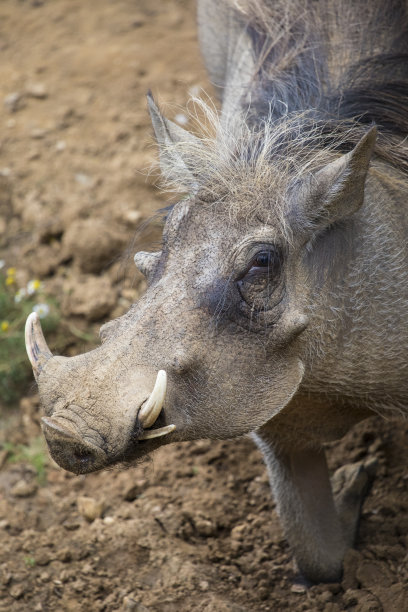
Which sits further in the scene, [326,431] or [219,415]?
[326,431]

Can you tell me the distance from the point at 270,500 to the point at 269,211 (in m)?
1.57

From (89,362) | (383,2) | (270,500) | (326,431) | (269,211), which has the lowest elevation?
(270,500)

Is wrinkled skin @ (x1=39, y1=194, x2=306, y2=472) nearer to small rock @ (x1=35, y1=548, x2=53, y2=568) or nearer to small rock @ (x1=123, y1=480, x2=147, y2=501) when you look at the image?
small rock @ (x1=35, y1=548, x2=53, y2=568)

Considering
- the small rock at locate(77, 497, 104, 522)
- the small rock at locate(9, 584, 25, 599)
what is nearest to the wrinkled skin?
the small rock at locate(9, 584, 25, 599)

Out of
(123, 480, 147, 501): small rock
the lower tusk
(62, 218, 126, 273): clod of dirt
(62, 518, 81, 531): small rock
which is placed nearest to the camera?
the lower tusk

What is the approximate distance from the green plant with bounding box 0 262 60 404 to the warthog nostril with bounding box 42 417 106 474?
2.25 m

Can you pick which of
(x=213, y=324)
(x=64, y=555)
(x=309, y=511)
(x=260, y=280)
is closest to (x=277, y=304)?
(x=260, y=280)

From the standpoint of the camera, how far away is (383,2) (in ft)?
11.7

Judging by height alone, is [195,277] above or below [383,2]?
below

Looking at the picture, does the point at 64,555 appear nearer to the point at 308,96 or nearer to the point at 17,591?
the point at 17,591

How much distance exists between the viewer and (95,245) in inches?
187

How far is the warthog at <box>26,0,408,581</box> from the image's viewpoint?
233 cm

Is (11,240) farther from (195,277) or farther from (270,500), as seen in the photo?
(195,277)

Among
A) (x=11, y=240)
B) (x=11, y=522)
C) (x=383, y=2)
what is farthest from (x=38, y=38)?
(x=11, y=522)
